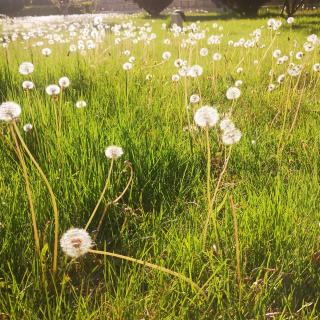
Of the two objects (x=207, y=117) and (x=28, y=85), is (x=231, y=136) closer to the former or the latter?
(x=207, y=117)

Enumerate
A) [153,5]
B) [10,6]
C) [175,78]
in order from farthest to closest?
[10,6] → [153,5] → [175,78]

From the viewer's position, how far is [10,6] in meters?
39.9

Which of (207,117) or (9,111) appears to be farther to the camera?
(207,117)

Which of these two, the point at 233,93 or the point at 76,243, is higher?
the point at 233,93

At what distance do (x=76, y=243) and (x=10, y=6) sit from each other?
43862 mm

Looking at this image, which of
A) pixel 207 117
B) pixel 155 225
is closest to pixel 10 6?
pixel 155 225

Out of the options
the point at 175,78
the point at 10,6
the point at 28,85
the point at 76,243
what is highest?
the point at 10,6

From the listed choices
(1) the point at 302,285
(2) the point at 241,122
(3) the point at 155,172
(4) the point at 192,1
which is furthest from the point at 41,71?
→ (4) the point at 192,1

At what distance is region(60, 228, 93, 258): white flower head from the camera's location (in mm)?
1124

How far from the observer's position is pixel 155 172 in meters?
2.12

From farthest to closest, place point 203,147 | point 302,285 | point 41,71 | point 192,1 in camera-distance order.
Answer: point 192,1, point 41,71, point 203,147, point 302,285

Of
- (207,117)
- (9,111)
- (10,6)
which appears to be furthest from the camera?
(10,6)

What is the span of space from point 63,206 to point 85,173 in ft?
0.80

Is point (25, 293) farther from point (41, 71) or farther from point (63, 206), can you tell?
point (41, 71)
